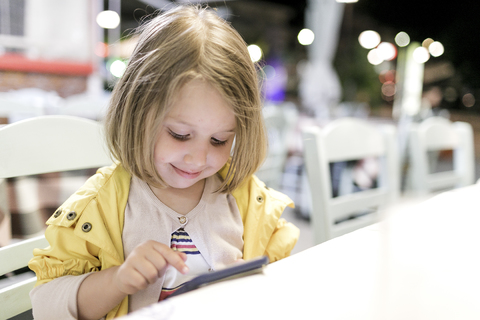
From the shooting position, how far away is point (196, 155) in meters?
Result: 0.64

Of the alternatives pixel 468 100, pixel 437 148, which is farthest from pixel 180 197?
pixel 468 100

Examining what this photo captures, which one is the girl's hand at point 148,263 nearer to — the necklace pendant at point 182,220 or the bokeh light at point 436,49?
the necklace pendant at point 182,220

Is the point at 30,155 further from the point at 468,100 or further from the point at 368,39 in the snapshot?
the point at 368,39

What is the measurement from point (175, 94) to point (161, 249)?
276 mm

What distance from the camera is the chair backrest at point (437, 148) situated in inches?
64.0

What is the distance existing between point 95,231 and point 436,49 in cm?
727

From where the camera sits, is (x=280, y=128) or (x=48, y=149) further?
(x=280, y=128)

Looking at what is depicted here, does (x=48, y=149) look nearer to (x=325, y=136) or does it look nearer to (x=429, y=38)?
(x=325, y=136)

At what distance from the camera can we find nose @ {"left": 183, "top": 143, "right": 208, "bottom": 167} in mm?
639

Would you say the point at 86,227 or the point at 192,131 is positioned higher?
the point at 192,131

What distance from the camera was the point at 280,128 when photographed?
10.2 feet

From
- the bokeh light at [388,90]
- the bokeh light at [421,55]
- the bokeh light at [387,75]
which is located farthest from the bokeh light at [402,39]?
the bokeh light at [388,90]

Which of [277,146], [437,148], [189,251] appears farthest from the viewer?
[277,146]

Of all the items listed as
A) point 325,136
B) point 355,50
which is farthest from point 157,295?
point 355,50
